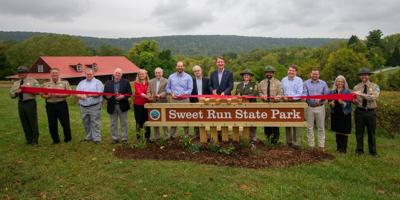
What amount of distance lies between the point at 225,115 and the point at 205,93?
4.01 ft

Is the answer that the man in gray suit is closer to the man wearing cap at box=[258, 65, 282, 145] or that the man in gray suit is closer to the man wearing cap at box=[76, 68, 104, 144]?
the man wearing cap at box=[76, 68, 104, 144]

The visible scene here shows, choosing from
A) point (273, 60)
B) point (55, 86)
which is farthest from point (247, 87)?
point (273, 60)

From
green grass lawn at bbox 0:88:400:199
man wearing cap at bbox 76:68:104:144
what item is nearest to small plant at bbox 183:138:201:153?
green grass lawn at bbox 0:88:400:199

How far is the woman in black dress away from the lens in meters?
9.00

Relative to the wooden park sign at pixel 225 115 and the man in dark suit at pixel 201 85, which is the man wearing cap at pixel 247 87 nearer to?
the wooden park sign at pixel 225 115

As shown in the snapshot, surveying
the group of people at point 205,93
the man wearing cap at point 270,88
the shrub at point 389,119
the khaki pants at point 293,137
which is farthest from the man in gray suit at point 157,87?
the shrub at point 389,119

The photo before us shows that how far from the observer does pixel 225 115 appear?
8.82 metres

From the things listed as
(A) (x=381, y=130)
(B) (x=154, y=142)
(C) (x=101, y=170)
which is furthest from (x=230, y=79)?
(A) (x=381, y=130)

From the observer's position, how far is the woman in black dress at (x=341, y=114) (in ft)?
29.5

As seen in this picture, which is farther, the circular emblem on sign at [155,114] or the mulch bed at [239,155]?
the circular emblem on sign at [155,114]

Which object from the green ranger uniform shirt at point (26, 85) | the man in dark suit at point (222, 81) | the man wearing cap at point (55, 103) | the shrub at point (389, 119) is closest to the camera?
the man in dark suit at point (222, 81)

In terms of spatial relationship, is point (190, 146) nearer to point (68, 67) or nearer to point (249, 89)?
point (249, 89)

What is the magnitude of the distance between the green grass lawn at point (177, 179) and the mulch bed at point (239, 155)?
29 centimetres

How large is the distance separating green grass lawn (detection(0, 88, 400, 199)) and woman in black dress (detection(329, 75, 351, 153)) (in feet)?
1.58
